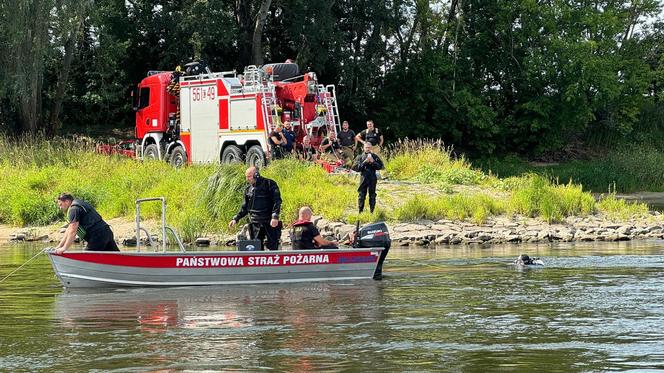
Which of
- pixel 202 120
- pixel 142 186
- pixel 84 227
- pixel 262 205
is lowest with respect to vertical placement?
pixel 84 227

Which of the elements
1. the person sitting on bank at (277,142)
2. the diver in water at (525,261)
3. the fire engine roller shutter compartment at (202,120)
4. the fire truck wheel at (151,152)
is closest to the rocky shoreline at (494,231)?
the person sitting on bank at (277,142)

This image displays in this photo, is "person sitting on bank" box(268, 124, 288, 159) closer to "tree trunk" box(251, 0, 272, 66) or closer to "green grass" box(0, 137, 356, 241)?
"green grass" box(0, 137, 356, 241)

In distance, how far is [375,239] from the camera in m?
19.9

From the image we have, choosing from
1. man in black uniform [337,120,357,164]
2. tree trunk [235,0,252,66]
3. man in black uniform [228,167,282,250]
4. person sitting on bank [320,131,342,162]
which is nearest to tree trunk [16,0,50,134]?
tree trunk [235,0,252,66]

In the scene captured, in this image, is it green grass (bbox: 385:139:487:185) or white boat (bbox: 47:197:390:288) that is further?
green grass (bbox: 385:139:487:185)

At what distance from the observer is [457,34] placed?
180 ft

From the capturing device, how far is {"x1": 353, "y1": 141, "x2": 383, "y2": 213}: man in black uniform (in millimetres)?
26031

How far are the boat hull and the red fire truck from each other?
508 inches

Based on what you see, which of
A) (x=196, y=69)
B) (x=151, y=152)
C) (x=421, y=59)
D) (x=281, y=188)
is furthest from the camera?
(x=421, y=59)

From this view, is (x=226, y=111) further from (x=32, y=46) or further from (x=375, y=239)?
(x=375, y=239)

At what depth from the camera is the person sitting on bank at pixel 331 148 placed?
1268 inches

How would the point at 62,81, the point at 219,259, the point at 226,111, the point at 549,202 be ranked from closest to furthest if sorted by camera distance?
1. the point at 219,259
2. the point at 549,202
3. the point at 226,111
4. the point at 62,81

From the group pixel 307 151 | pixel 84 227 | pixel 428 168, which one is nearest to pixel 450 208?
pixel 428 168

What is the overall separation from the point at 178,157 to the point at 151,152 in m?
1.85
